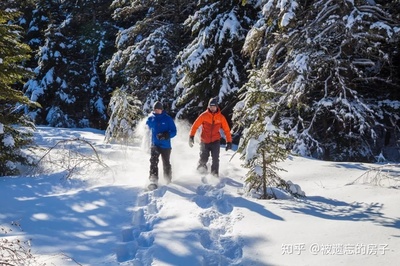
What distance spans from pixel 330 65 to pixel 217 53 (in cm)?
506

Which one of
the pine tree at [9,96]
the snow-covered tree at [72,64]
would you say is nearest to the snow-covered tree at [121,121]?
the pine tree at [9,96]

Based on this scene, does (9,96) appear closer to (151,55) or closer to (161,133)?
(161,133)

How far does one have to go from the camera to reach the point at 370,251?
433 cm

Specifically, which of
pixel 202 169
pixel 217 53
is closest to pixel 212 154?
pixel 202 169

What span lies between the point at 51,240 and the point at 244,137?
12.0ft

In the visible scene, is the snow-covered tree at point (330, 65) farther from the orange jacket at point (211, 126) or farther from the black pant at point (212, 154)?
the black pant at point (212, 154)

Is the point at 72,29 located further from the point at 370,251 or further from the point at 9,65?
the point at 370,251

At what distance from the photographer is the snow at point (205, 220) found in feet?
15.4

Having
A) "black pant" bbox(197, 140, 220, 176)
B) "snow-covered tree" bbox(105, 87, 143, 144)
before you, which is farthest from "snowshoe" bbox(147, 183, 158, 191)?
"snow-covered tree" bbox(105, 87, 143, 144)

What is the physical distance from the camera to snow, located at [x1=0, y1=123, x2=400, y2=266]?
185 inches

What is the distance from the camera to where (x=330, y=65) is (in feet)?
39.1

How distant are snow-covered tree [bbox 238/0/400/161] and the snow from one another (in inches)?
112

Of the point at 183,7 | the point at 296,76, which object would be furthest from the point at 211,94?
the point at 183,7

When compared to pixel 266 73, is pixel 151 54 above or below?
above
